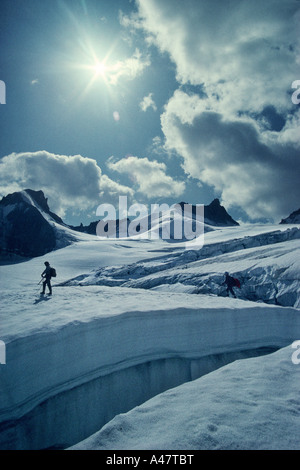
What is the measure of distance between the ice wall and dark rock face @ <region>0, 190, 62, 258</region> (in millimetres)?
50696

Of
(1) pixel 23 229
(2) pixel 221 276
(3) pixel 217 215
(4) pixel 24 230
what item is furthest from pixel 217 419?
(3) pixel 217 215

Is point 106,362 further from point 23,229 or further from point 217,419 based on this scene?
point 23,229

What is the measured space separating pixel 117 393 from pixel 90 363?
101 centimetres

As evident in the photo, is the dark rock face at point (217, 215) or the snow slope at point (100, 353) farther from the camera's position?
the dark rock face at point (217, 215)

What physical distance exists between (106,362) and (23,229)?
59888 millimetres

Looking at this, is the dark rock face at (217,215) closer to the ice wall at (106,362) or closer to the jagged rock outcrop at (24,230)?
the jagged rock outcrop at (24,230)

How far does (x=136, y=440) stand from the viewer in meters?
3.33

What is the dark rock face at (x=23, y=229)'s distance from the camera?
55562 mm

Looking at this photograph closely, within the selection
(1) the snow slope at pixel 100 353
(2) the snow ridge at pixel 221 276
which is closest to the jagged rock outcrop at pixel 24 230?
(2) the snow ridge at pixel 221 276

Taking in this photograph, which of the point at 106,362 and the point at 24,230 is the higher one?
the point at 24,230

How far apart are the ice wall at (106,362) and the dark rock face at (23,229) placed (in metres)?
50.7

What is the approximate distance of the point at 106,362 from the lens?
620 cm

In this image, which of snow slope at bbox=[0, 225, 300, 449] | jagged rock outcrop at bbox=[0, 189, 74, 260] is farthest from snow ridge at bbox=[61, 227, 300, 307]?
jagged rock outcrop at bbox=[0, 189, 74, 260]
